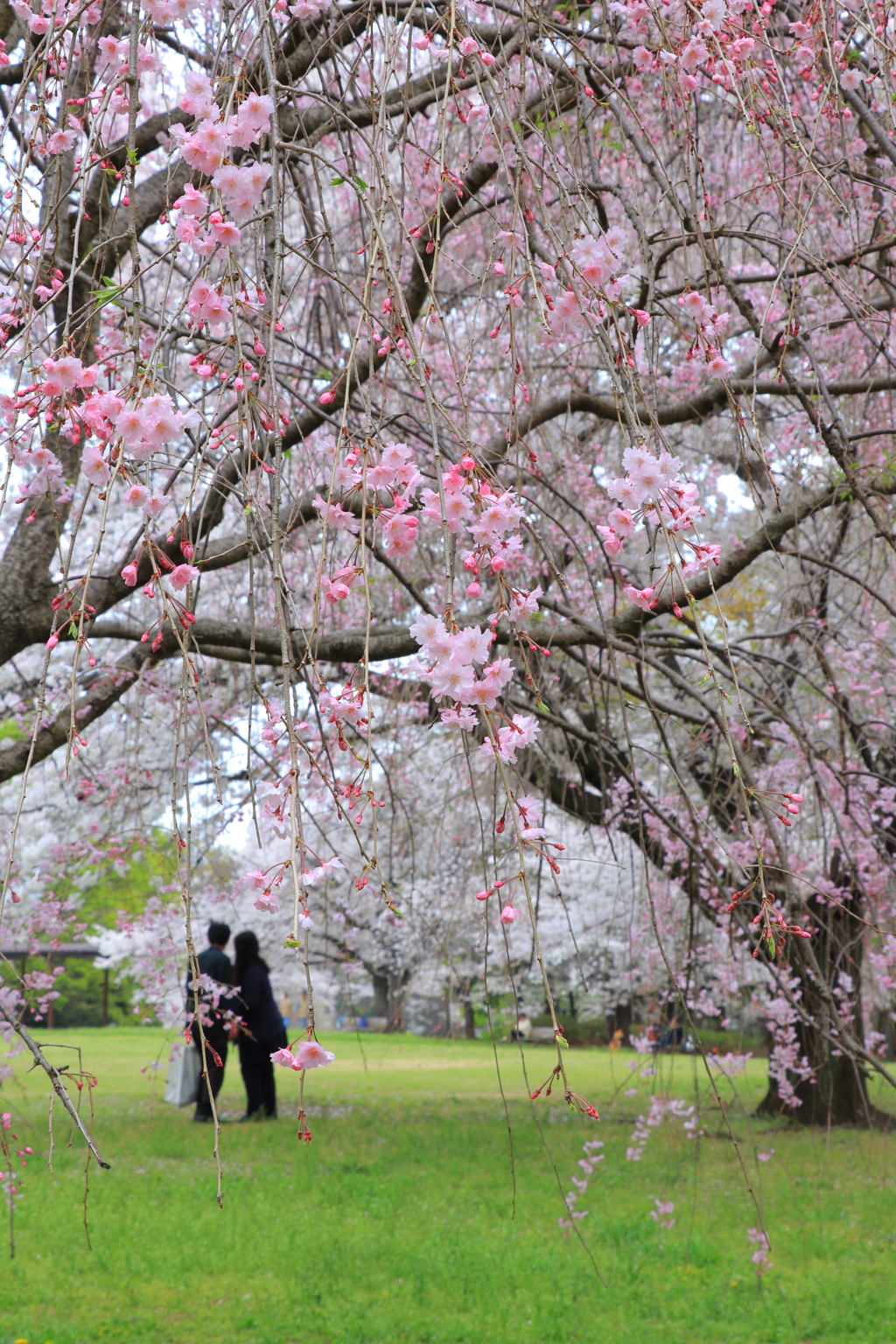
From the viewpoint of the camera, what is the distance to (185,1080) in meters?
8.30

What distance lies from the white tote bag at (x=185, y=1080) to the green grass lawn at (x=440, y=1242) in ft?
1.67

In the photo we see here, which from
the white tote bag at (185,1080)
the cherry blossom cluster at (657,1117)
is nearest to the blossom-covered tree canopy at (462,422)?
the cherry blossom cluster at (657,1117)

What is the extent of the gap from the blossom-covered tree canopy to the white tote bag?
2.20 metres

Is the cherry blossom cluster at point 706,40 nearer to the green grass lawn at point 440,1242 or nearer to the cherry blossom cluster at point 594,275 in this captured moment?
the cherry blossom cluster at point 594,275

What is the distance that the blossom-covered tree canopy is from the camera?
117cm

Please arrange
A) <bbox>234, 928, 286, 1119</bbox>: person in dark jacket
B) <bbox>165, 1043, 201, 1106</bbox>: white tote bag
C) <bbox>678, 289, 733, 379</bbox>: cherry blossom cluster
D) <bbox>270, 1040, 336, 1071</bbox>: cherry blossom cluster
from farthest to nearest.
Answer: <bbox>165, 1043, 201, 1106</bbox>: white tote bag < <bbox>234, 928, 286, 1119</bbox>: person in dark jacket < <bbox>678, 289, 733, 379</bbox>: cherry blossom cluster < <bbox>270, 1040, 336, 1071</bbox>: cherry blossom cluster

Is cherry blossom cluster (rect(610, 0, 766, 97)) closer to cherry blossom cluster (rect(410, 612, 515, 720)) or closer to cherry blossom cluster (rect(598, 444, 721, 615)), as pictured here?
cherry blossom cluster (rect(598, 444, 721, 615))

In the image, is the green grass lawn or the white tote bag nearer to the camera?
the green grass lawn

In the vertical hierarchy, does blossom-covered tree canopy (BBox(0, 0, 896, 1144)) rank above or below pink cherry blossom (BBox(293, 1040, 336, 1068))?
above

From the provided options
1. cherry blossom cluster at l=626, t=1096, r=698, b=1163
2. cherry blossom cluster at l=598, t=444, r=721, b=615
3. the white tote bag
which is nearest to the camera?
cherry blossom cluster at l=598, t=444, r=721, b=615

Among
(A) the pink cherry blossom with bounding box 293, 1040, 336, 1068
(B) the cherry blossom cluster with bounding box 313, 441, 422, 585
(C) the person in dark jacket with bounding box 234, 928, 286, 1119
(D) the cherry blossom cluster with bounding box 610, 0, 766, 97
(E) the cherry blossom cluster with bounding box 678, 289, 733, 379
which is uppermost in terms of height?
(D) the cherry blossom cluster with bounding box 610, 0, 766, 97

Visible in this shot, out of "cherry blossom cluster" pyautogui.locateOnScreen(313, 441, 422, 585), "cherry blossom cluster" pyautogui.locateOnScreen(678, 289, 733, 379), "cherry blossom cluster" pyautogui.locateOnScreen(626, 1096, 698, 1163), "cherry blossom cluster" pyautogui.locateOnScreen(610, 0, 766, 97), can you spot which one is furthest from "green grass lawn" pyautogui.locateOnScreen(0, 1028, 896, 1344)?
"cherry blossom cluster" pyautogui.locateOnScreen(610, 0, 766, 97)

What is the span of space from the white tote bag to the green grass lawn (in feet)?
1.67

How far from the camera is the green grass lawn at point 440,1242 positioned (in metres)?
3.53
